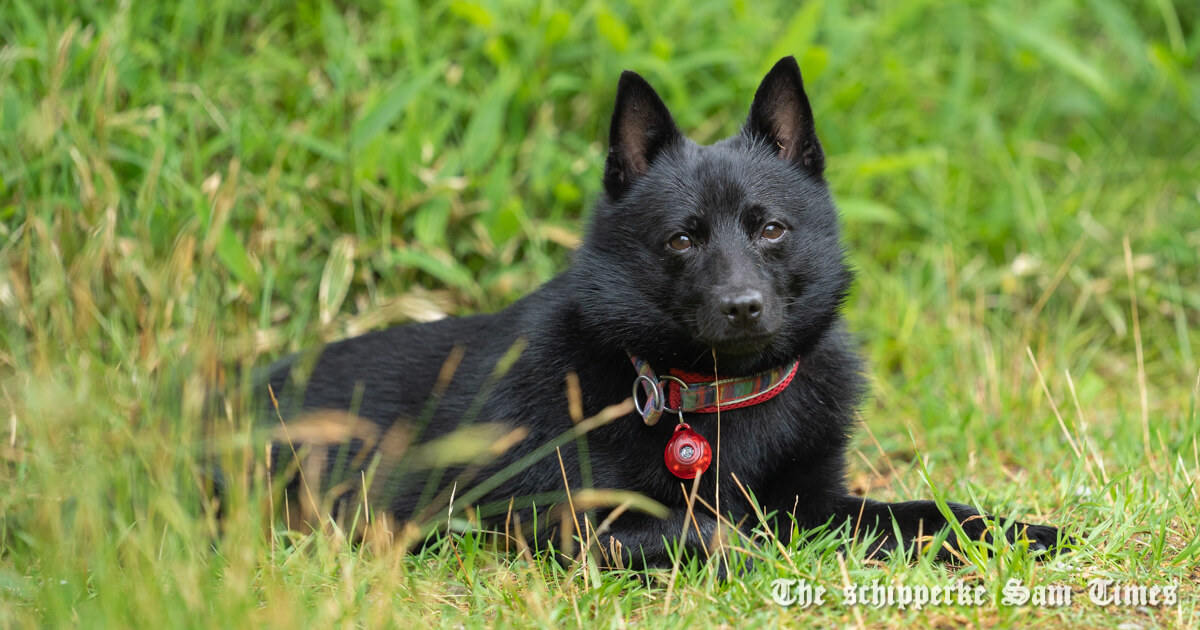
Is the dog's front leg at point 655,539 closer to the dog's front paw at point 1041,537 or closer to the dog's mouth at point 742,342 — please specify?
the dog's mouth at point 742,342

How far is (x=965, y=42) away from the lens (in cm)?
489

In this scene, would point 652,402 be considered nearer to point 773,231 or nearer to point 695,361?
point 695,361

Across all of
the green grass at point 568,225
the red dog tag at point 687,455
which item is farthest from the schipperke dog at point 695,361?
the green grass at point 568,225

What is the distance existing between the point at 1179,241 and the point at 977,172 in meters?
0.89

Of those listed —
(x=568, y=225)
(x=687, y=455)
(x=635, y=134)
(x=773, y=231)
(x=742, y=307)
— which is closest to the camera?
(x=742, y=307)

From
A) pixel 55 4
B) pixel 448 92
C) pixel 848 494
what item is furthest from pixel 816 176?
pixel 55 4

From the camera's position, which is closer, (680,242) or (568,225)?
(680,242)

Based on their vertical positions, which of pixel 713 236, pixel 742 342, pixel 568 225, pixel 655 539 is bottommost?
pixel 655 539

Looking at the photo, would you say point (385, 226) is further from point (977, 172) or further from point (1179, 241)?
point (1179, 241)

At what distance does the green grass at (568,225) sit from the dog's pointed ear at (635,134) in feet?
3.20

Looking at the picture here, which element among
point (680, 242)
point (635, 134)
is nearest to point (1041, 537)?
point (680, 242)

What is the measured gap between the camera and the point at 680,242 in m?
2.58

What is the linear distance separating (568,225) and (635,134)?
1.44m

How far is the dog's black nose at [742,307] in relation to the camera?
7.70 feet
